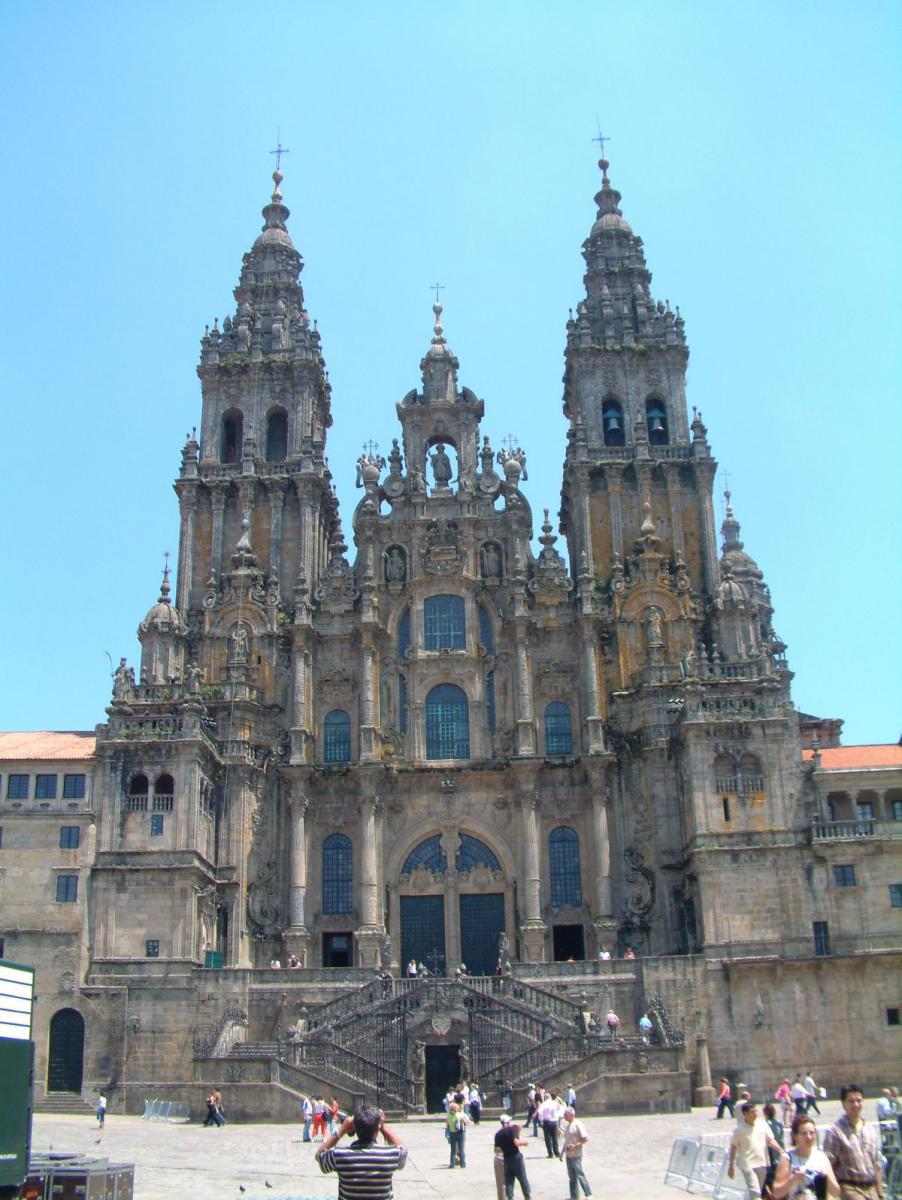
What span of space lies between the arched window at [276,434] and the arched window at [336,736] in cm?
1304

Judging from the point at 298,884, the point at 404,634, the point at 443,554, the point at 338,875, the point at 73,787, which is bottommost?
the point at 298,884

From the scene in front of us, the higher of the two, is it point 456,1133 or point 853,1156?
point 853,1156

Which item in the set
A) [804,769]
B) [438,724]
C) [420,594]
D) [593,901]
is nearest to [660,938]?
[593,901]

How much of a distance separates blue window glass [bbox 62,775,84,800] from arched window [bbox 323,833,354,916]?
10.4m

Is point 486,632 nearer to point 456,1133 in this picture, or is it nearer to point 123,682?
point 123,682

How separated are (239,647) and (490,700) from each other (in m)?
10.6

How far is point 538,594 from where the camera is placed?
54750 mm

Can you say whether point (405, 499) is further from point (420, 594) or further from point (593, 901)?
point (593, 901)

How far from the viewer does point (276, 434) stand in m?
60.6

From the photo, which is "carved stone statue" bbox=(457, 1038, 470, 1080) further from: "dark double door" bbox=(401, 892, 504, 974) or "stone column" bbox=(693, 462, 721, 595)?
"stone column" bbox=(693, 462, 721, 595)

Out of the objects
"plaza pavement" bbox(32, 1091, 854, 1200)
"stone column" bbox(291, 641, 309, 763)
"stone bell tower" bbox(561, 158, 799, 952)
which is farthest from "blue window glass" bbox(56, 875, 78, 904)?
"stone bell tower" bbox(561, 158, 799, 952)

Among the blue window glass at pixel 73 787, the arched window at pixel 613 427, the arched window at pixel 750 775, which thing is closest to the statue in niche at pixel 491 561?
the arched window at pixel 613 427

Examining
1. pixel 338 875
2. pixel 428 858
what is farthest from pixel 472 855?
pixel 338 875

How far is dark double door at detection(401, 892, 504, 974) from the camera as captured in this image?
51125 millimetres
